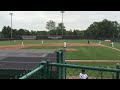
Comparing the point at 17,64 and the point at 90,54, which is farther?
the point at 90,54

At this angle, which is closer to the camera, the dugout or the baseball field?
the dugout

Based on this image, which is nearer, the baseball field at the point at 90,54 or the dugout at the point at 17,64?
the dugout at the point at 17,64
